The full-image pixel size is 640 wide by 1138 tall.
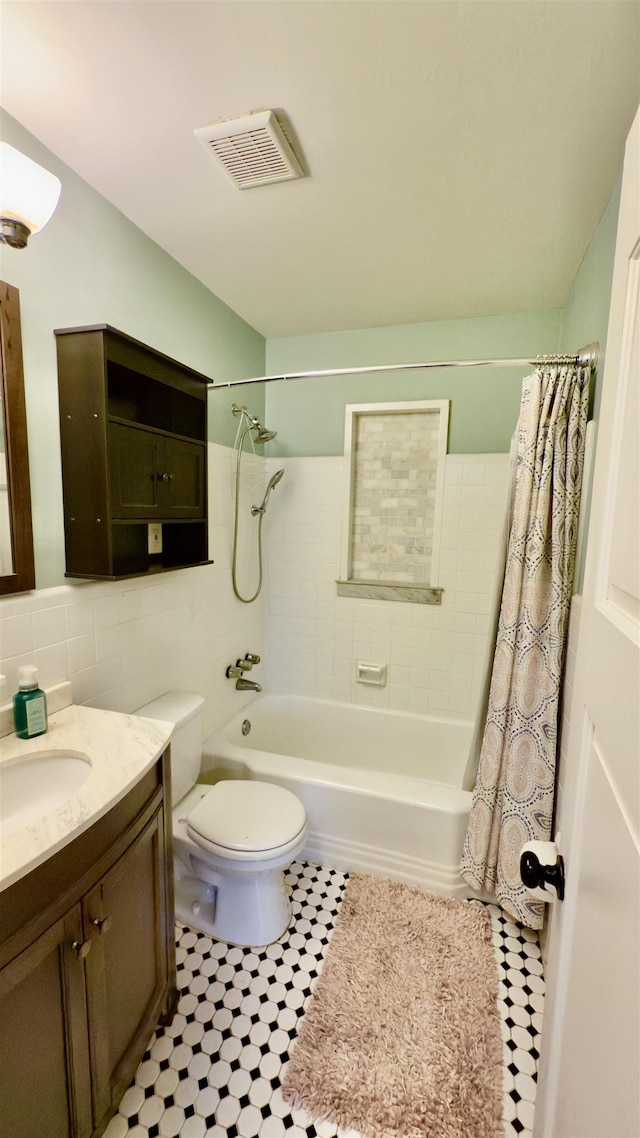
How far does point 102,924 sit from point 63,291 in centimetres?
162

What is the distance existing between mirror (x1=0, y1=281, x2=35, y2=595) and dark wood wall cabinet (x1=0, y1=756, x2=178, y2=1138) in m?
0.65

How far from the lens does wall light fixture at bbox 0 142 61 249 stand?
987mm

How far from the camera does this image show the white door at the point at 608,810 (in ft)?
1.47

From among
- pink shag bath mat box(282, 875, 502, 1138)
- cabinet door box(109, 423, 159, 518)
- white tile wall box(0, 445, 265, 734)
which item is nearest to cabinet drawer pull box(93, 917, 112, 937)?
white tile wall box(0, 445, 265, 734)

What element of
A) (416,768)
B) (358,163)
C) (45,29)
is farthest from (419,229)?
(416,768)

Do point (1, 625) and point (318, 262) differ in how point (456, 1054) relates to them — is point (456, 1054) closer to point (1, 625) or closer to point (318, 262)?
point (1, 625)

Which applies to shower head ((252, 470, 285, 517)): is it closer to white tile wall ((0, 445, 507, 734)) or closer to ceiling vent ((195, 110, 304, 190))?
white tile wall ((0, 445, 507, 734))

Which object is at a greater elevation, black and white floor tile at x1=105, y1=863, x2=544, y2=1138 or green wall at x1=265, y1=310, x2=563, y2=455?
green wall at x1=265, y1=310, x2=563, y2=455

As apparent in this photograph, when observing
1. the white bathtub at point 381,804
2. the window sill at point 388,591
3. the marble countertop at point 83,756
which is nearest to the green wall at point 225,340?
the marble countertop at point 83,756

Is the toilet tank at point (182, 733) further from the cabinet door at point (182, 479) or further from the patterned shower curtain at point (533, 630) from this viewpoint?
the patterned shower curtain at point (533, 630)

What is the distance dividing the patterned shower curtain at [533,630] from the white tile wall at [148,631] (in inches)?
50.4

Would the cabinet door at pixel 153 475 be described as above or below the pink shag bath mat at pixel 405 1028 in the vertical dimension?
above

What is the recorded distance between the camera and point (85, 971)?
90 cm

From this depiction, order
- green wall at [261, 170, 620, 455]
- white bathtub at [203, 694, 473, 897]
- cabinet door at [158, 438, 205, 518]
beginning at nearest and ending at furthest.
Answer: cabinet door at [158, 438, 205, 518] → white bathtub at [203, 694, 473, 897] → green wall at [261, 170, 620, 455]
